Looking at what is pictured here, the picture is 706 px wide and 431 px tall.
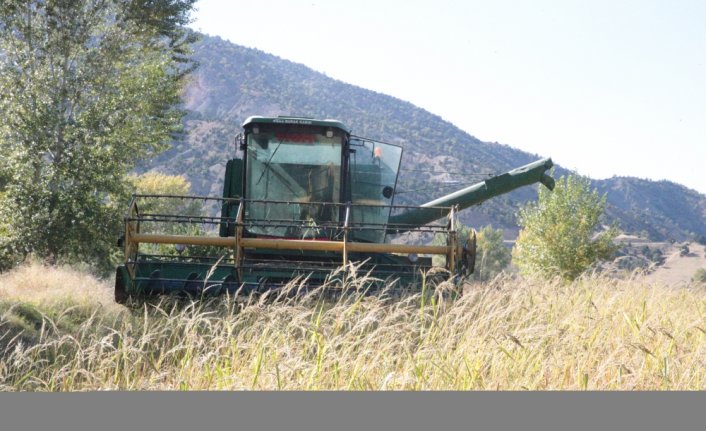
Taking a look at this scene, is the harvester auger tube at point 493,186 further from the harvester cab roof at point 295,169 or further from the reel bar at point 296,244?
the reel bar at point 296,244

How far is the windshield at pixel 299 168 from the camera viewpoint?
10328 mm

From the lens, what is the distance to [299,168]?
10.4 metres

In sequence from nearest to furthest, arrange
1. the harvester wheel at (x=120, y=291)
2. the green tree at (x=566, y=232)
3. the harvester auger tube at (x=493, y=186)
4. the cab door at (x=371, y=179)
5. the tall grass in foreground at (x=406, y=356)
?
the tall grass in foreground at (x=406, y=356) → the harvester wheel at (x=120, y=291) → the cab door at (x=371, y=179) → the harvester auger tube at (x=493, y=186) → the green tree at (x=566, y=232)

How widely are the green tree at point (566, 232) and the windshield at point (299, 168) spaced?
1783cm

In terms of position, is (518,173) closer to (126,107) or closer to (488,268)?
(126,107)

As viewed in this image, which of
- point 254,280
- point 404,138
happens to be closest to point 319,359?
point 254,280

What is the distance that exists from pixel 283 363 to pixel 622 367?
1905 mm

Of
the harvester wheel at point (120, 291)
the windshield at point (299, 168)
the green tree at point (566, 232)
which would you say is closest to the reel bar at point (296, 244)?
the harvester wheel at point (120, 291)

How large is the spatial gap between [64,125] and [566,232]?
705 inches

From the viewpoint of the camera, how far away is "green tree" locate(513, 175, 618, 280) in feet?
90.0

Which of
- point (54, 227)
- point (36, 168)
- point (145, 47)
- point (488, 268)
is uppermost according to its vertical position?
point (145, 47)

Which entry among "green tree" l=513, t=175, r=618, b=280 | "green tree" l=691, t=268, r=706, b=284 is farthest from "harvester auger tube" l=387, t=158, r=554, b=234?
"green tree" l=513, t=175, r=618, b=280

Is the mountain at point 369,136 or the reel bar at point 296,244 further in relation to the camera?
the mountain at point 369,136

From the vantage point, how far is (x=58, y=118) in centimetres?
1538
